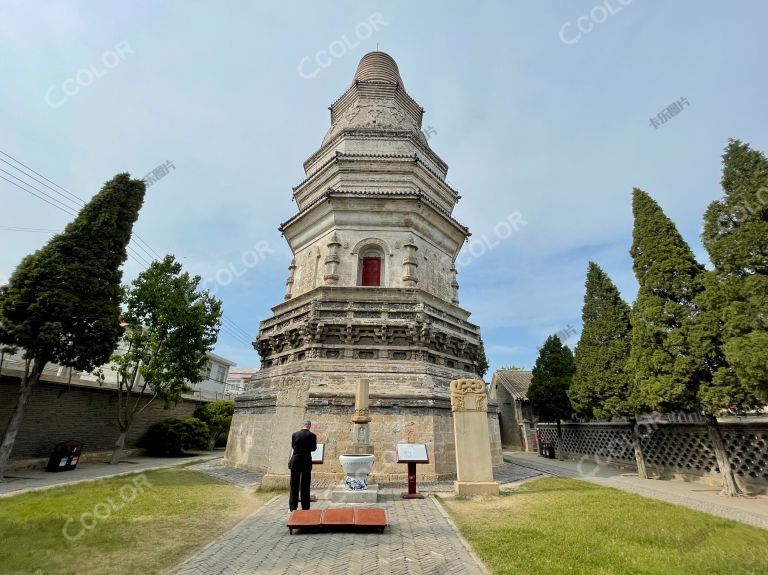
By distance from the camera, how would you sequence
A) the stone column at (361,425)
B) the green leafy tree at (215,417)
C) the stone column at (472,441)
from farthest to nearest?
the green leafy tree at (215,417), the stone column at (472,441), the stone column at (361,425)

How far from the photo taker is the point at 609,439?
18.9m

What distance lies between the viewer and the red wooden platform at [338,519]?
6.07 m

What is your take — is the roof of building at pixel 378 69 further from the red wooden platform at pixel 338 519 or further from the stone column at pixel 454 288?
the red wooden platform at pixel 338 519

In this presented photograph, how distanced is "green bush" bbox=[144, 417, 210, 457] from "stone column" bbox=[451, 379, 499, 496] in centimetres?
1814

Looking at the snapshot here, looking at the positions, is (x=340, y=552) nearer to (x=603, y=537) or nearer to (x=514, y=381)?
(x=603, y=537)

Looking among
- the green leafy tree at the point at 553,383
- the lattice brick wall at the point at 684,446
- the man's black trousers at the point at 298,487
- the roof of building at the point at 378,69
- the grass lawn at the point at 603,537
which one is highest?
the roof of building at the point at 378,69

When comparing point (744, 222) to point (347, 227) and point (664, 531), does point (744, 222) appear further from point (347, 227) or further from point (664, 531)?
point (347, 227)

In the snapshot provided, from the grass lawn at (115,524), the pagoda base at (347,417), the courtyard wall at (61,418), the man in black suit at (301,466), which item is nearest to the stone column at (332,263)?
the pagoda base at (347,417)

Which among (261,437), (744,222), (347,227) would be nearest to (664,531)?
(744,222)

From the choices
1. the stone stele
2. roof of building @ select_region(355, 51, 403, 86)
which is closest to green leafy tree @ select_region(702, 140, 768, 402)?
the stone stele

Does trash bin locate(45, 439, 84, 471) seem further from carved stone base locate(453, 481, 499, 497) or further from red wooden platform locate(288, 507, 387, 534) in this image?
carved stone base locate(453, 481, 499, 497)

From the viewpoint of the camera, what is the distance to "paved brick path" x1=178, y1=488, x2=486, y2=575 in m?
4.83

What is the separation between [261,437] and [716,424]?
14698mm

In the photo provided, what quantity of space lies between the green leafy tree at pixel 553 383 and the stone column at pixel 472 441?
1595cm
